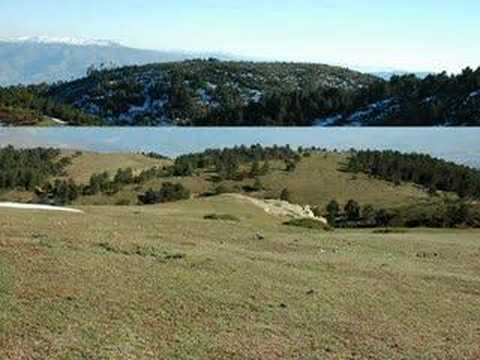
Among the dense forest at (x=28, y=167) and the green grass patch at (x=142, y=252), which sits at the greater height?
the green grass patch at (x=142, y=252)

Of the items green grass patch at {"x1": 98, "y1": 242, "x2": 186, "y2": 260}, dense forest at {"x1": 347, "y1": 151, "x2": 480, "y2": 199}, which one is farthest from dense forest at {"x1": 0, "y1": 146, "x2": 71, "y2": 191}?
green grass patch at {"x1": 98, "y1": 242, "x2": 186, "y2": 260}

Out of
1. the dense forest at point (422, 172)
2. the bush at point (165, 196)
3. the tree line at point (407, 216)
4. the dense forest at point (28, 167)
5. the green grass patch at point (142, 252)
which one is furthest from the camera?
the dense forest at point (422, 172)

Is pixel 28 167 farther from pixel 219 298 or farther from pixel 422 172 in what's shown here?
pixel 219 298

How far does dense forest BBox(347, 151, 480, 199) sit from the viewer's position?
129 m

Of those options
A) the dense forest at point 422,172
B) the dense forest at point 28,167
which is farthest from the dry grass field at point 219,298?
the dense forest at point 422,172

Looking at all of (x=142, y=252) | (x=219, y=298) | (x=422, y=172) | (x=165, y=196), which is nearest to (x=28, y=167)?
(x=165, y=196)

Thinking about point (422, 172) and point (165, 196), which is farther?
point (422, 172)

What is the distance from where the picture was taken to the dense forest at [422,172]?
424 ft

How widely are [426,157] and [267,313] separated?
137 meters

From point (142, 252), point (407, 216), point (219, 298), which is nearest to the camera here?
point (219, 298)

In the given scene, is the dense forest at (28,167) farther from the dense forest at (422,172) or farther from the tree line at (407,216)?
the tree line at (407,216)

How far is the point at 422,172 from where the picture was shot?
13562cm

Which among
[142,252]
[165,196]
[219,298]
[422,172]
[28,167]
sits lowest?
[28,167]

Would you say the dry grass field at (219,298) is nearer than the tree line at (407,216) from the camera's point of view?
Yes
